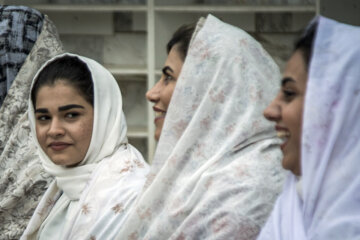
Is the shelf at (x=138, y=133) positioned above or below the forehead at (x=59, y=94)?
below

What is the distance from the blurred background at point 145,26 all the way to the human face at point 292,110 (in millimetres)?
2723

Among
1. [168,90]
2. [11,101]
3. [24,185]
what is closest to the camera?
[168,90]

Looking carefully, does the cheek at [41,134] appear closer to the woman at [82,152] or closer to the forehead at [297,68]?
the woman at [82,152]

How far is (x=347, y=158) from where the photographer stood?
1.44 m

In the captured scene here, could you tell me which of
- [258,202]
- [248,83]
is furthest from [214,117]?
[258,202]

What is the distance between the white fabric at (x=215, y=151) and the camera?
183 cm

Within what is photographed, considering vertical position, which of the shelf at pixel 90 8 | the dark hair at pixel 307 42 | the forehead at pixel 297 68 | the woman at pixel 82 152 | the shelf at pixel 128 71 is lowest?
the shelf at pixel 128 71

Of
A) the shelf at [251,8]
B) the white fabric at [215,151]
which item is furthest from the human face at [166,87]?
the shelf at [251,8]

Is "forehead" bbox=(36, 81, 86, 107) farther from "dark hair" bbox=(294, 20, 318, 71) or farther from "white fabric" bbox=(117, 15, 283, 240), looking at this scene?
"dark hair" bbox=(294, 20, 318, 71)

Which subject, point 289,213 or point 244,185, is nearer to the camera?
point 289,213

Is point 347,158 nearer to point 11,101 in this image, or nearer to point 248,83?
point 248,83

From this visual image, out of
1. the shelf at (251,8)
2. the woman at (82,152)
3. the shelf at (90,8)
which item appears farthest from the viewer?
the shelf at (90,8)

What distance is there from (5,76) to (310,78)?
1769 millimetres

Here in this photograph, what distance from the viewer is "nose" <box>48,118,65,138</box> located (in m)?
2.39
